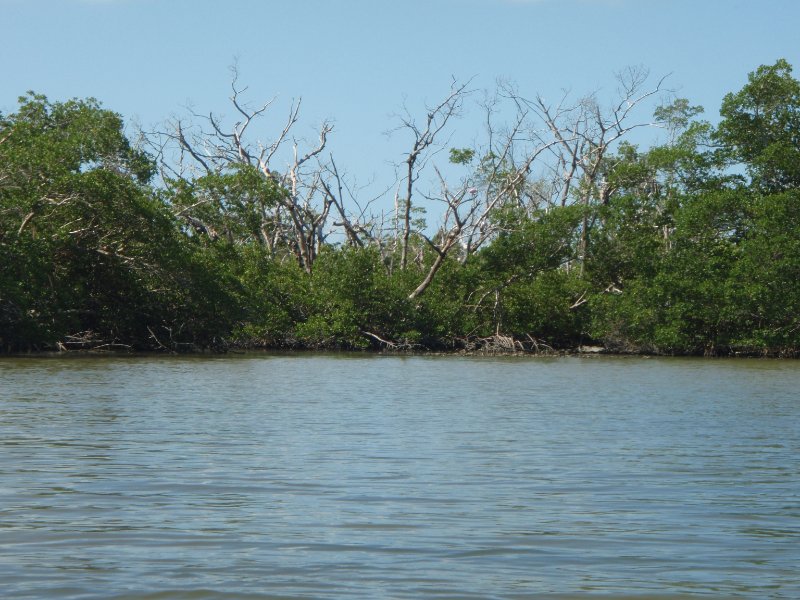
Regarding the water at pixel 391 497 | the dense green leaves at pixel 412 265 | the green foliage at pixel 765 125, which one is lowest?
the water at pixel 391 497

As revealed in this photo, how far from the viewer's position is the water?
4984mm

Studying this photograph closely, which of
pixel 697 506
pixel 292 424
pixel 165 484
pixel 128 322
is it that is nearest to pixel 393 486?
pixel 165 484

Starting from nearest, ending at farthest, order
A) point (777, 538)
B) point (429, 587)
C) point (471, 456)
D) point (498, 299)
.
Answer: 1. point (429, 587)
2. point (777, 538)
3. point (471, 456)
4. point (498, 299)

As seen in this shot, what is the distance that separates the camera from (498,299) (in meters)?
34.8

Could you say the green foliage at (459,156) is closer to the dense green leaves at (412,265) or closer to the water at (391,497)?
the dense green leaves at (412,265)

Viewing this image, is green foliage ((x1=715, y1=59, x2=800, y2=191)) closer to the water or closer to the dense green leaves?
the dense green leaves

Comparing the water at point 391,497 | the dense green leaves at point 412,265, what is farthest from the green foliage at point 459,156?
the water at point 391,497

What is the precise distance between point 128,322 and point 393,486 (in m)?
21.5

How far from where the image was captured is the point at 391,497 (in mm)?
7137

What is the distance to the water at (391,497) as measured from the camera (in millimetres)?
4984

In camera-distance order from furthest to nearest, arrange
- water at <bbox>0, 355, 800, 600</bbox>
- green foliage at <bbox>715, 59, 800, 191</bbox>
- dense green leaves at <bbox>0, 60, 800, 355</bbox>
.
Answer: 1. green foliage at <bbox>715, 59, 800, 191</bbox>
2. dense green leaves at <bbox>0, 60, 800, 355</bbox>
3. water at <bbox>0, 355, 800, 600</bbox>

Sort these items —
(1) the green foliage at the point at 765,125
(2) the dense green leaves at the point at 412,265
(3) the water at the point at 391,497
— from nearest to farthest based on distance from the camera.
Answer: (3) the water at the point at 391,497
(2) the dense green leaves at the point at 412,265
(1) the green foliage at the point at 765,125

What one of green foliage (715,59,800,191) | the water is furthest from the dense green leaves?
the water

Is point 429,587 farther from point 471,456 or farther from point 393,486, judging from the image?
point 471,456
